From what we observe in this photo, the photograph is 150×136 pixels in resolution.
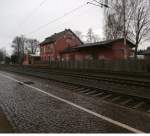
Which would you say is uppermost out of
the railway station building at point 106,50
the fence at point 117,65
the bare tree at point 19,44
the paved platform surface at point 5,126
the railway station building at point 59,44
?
the bare tree at point 19,44

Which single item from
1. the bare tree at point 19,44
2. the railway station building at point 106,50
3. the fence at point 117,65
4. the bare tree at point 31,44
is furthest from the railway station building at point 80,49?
the bare tree at point 31,44

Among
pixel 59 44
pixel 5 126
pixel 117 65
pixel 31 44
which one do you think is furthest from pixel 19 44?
pixel 5 126

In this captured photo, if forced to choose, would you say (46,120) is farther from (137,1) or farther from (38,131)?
(137,1)

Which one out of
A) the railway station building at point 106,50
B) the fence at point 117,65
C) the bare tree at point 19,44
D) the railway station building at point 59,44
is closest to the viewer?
the fence at point 117,65

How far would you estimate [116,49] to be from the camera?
121 ft

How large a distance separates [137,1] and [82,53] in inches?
542

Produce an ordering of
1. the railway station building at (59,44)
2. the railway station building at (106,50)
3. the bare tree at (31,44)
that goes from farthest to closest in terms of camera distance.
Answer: the bare tree at (31,44) → the railway station building at (59,44) → the railway station building at (106,50)

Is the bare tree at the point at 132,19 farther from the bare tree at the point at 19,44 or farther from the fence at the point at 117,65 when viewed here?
the bare tree at the point at 19,44

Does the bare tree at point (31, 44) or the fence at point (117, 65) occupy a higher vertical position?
the bare tree at point (31, 44)

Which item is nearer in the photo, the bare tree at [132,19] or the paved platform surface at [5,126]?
the paved platform surface at [5,126]

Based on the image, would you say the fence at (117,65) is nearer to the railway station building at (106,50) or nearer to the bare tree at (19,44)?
the railway station building at (106,50)

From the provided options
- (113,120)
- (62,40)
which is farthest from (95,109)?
(62,40)

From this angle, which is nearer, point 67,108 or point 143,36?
point 67,108

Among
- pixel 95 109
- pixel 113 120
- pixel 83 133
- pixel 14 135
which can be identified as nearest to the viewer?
pixel 14 135
